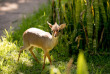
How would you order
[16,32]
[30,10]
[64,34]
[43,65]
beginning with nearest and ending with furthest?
[43,65] → [64,34] → [16,32] → [30,10]

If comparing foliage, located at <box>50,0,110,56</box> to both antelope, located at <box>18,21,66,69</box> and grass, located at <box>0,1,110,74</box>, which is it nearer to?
grass, located at <box>0,1,110,74</box>

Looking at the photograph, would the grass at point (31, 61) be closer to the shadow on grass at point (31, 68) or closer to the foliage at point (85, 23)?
the shadow on grass at point (31, 68)

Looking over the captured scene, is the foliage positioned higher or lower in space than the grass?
higher

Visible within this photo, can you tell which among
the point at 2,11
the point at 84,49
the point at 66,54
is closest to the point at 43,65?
the point at 66,54

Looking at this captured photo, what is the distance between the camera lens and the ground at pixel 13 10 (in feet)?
18.9

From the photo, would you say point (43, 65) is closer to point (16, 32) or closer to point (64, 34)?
point (64, 34)

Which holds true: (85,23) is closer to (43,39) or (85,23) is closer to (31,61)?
(43,39)

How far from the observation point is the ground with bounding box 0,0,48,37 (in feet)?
18.9

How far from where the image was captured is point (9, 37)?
490cm

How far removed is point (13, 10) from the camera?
22.7ft

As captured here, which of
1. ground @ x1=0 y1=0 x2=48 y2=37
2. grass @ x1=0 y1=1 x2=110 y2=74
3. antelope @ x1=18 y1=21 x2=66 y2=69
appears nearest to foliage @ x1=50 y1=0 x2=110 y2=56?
grass @ x1=0 y1=1 x2=110 y2=74

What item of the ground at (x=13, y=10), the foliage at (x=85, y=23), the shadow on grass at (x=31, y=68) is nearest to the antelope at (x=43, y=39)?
the shadow on grass at (x=31, y=68)

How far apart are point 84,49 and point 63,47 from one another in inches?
18.5

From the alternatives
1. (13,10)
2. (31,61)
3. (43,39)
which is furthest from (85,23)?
(13,10)
